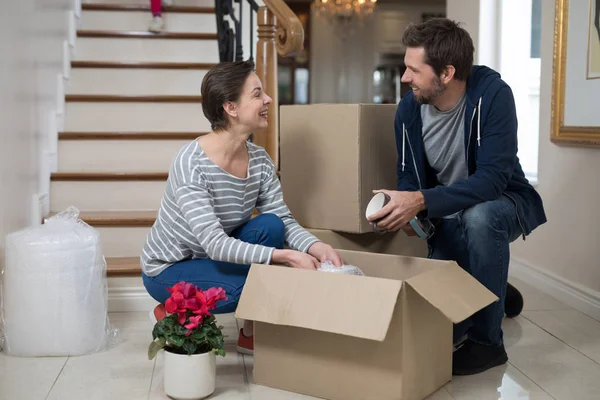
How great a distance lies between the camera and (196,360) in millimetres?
1940

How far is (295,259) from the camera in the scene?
81.7 inches

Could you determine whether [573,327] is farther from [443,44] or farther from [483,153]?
[443,44]

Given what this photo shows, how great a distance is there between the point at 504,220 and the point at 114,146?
87.3 inches

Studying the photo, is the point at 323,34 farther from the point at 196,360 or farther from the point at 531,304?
the point at 196,360

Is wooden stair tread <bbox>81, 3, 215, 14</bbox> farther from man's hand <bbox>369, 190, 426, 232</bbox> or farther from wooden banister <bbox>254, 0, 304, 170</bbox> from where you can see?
man's hand <bbox>369, 190, 426, 232</bbox>

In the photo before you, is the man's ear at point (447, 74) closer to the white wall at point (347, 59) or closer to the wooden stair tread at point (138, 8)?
the wooden stair tread at point (138, 8)

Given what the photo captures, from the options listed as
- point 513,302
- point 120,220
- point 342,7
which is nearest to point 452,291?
point 513,302

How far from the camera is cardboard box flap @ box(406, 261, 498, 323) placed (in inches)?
70.9

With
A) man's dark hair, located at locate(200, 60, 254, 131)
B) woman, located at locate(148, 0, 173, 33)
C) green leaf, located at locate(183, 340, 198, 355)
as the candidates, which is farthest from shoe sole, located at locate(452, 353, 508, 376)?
woman, located at locate(148, 0, 173, 33)

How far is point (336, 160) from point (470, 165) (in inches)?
17.6

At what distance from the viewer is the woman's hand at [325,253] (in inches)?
85.6

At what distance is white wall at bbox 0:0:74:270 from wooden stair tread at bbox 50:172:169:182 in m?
0.08

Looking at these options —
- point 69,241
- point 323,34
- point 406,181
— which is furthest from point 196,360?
point 323,34

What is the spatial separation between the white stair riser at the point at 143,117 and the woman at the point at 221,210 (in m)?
1.75
